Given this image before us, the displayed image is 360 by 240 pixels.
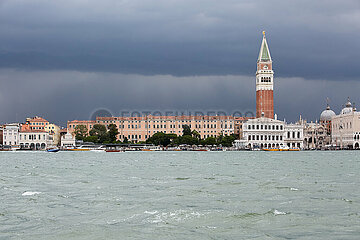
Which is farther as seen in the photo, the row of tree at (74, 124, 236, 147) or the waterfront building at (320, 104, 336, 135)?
the waterfront building at (320, 104, 336, 135)

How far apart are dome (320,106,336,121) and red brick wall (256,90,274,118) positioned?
1072 inches

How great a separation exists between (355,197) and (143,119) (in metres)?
114

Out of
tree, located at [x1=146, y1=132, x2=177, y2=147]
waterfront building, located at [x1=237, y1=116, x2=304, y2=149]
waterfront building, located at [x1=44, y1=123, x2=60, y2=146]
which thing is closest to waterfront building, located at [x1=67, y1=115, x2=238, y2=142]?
waterfront building, located at [x1=44, y1=123, x2=60, y2=146]

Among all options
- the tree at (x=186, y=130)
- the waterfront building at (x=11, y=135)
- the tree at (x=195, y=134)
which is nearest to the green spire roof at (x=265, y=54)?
the tree at (x=195, y=134)

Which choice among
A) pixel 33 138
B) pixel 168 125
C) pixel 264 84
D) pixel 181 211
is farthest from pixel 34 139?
pixel 181 211

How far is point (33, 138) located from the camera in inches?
4771

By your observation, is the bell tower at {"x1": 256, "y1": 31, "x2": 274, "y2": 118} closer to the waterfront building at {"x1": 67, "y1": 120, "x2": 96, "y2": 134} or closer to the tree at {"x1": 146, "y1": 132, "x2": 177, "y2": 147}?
the tree at {"x1": 146, "y1": 132, "x2": 177, "y2": 147}

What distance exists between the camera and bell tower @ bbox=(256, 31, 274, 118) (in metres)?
124

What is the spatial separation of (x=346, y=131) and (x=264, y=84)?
21.2 meters

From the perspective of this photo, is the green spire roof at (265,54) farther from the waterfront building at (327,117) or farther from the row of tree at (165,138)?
the waterfront building at (327,117)

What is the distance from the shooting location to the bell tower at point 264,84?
12438 centimetres

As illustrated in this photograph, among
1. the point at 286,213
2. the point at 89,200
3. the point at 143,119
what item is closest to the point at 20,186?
the point at 89,200

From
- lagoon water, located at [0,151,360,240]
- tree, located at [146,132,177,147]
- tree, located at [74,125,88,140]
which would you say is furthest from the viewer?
tree, located at [74,125,88,140]

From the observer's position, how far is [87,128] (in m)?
131
